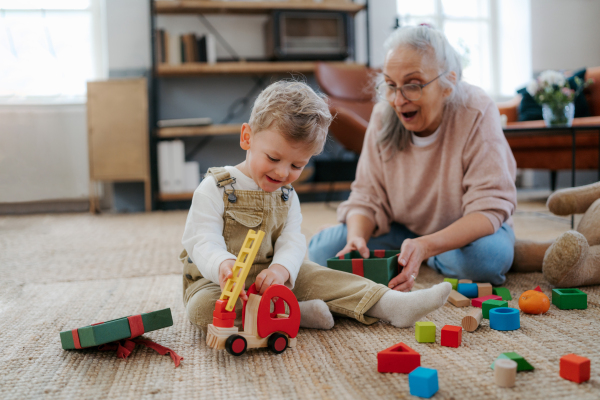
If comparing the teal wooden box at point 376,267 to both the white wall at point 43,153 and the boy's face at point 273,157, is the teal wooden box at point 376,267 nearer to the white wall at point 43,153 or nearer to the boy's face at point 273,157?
the boy's face at point 273,157

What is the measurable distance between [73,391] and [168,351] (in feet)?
0.51

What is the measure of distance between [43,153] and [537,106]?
3.12 m

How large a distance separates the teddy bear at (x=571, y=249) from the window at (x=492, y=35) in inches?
115

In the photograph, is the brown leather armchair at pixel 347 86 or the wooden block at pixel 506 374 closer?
the wooden block at pixel 506 374

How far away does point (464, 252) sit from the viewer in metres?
1.19

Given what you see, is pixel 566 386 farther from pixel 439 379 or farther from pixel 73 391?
pixel 73 391

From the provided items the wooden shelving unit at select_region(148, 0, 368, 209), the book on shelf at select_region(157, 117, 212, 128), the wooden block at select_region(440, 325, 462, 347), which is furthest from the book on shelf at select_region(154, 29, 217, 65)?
the wooden block at select_region(440, 325, 462, 347)

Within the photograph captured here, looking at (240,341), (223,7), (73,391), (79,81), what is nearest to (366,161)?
(240,341)

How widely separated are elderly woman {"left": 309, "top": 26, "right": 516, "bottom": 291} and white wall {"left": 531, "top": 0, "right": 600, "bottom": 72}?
3.22 meters

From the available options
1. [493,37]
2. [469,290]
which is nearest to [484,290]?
[469,290]

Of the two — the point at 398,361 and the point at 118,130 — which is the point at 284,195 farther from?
the point at 118,130

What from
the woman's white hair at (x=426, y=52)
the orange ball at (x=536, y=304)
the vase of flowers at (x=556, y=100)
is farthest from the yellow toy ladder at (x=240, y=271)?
the vase of flowers at (x=556, y=100)

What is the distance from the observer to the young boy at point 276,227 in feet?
2.77

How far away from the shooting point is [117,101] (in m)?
3.03
